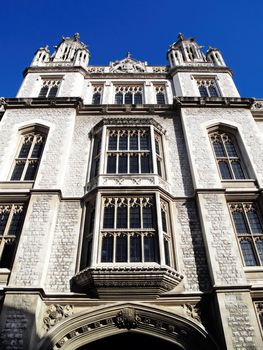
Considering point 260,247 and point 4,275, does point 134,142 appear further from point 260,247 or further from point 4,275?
point 4,275

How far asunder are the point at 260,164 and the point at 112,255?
685cm

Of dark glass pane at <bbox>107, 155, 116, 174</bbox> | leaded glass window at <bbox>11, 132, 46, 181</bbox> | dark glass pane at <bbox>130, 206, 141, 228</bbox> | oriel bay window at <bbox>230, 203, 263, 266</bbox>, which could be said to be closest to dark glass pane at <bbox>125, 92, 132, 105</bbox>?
leaded glass window at <bbox>11, 132, 46, 181</bbox>

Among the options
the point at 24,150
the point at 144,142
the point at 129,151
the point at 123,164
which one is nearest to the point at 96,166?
the point at 123,164

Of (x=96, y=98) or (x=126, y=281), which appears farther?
(x=96, y=98)

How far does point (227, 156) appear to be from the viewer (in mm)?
12922

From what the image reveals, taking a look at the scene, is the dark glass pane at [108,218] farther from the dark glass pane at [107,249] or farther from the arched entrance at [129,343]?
the arched entrance at [129,343]

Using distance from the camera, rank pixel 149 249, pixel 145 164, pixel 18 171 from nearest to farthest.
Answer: pixel 149 249
pixel 145 164
pixel 18 171

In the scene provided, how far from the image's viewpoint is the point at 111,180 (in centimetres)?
1116

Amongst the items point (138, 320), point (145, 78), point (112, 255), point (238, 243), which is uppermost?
point (145, 78)

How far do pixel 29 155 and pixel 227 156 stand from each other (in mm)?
8141

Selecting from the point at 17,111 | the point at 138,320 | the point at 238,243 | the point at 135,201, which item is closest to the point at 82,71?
the point at 17,111

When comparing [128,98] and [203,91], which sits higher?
[203,91]

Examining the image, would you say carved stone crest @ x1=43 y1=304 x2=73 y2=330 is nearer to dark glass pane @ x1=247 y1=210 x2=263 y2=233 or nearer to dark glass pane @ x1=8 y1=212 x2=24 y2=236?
dark glass pane @ x1=8 y1=212 x2=24 y2=236

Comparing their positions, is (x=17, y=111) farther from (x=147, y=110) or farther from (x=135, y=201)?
(x=135, y=201)
